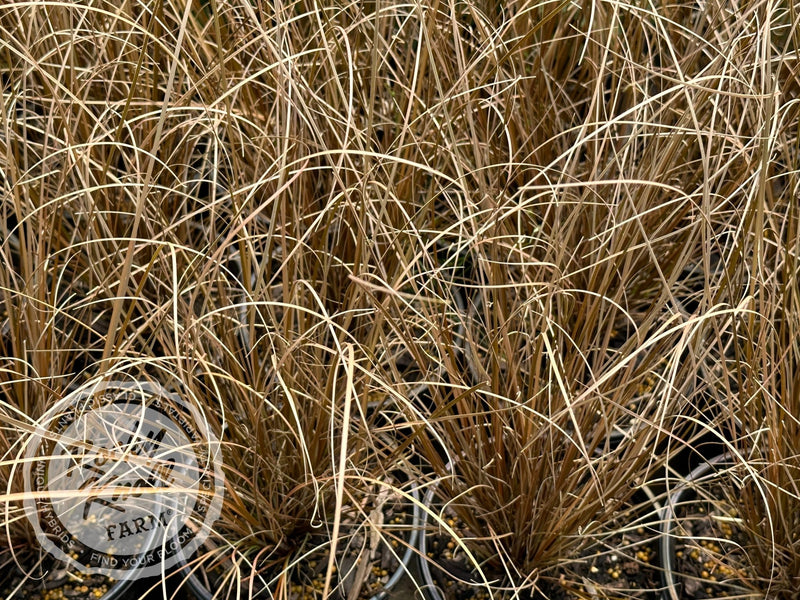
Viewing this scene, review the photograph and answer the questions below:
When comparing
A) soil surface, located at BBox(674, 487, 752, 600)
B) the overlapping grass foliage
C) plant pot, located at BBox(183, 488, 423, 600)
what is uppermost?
the overlapping grass foliage

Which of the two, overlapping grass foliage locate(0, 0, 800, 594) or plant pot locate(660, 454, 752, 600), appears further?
plant pot locate(660, 454, 752, 600)

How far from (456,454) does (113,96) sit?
2.59ft

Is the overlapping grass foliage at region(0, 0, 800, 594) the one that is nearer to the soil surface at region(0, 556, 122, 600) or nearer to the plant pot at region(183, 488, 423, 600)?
the plant pot at region(183, 488, 423, 600)

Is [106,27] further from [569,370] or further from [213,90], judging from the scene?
[569,370]

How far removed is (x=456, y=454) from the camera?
0.93 metres

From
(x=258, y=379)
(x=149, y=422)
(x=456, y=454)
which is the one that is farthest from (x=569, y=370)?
(x=149, y=422)

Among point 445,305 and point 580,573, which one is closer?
point 445,305

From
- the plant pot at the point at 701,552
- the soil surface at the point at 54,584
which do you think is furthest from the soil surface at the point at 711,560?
the soil surface at the point at 54,584

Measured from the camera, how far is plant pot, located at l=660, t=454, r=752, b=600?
966 millimetres

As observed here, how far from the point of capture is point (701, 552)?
1021mm

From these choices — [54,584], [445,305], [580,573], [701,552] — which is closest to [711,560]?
[701,552]

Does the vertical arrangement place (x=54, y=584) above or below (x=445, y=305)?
below

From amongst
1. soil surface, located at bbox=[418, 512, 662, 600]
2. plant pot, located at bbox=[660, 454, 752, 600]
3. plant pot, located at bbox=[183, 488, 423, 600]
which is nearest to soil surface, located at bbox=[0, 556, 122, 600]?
plant pot, located at bbox=[183, 488, 423, 600]

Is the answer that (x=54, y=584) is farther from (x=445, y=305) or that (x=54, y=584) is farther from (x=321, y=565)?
(x=445, y=305)
